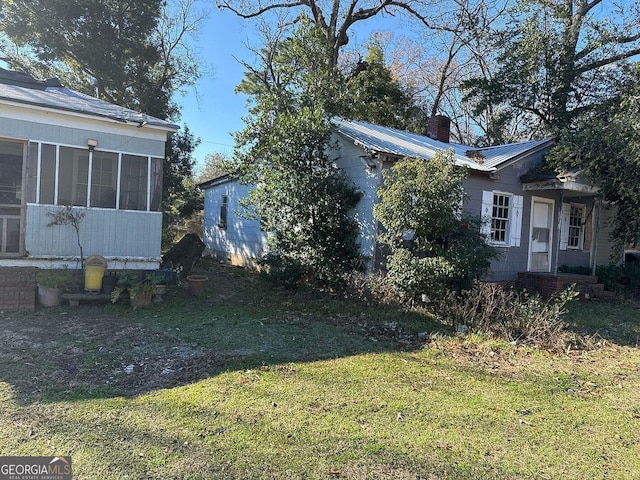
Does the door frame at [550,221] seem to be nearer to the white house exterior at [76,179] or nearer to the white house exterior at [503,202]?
the white house exterior at [503,202]

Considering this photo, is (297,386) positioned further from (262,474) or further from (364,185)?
(364,185)

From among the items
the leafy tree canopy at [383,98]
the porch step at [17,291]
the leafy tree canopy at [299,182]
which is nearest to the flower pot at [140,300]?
the porch step at [17,291]

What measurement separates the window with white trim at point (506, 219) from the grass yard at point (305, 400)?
14.9 feet

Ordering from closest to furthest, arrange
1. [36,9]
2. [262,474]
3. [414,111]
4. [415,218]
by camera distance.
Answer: [262,474] → [415,218] → [36,9] → [414,111]

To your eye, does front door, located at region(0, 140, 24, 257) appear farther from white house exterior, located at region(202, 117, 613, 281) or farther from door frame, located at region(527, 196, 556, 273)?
door frame, located at region(527, 196, 556, 273)

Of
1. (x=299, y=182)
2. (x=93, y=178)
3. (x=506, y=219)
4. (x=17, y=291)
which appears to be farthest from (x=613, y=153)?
(x=17, y=291)

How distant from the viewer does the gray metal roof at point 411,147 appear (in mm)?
10153

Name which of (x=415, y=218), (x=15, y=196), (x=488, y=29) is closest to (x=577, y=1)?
(x=488, y=29)

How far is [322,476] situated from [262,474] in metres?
0.41

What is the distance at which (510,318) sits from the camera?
7.29 meters

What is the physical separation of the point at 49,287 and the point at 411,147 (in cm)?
874

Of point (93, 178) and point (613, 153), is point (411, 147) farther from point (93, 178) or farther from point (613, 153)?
point (93, 178)

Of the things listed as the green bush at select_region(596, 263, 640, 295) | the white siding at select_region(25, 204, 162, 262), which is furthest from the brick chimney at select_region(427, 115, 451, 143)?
the white siding at select_region(25, 204, 162, 262)

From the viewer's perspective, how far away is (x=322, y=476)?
2.99m
